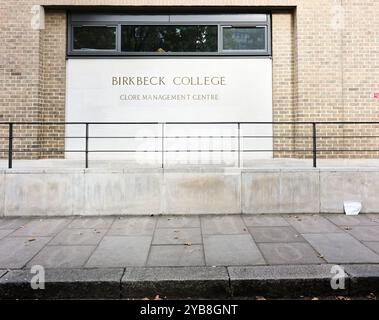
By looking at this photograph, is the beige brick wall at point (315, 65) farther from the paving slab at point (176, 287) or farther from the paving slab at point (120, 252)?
the paving slab at point (176, 287)

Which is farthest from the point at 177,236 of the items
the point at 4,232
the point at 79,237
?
the point at 4,232

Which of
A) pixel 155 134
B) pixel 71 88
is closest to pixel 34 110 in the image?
pixel 71 88

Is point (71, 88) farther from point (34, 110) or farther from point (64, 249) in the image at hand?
point (64, 249)

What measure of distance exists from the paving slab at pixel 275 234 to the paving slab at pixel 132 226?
1715mm

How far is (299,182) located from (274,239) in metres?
2.04

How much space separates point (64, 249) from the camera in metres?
5.27

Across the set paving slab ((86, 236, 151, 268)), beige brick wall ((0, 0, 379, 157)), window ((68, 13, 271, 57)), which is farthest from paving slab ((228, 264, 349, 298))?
window ((68, 13, 271, 57))

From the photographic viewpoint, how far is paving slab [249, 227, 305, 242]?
5698 mm

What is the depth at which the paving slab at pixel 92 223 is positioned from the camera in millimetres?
6609

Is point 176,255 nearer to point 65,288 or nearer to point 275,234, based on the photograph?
point 65,288

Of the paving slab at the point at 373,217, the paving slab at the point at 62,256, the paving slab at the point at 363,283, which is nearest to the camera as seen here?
the paving slab at the point at 363,283

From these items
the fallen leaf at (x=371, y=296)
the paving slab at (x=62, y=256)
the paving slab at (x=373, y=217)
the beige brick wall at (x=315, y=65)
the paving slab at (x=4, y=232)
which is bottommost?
the fallen leaf at (x=371, y=296)

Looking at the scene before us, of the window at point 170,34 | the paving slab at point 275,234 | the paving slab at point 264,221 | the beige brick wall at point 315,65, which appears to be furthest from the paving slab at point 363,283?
the window at point 170,34

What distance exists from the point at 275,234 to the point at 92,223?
128 inches
